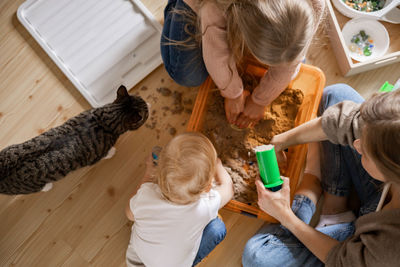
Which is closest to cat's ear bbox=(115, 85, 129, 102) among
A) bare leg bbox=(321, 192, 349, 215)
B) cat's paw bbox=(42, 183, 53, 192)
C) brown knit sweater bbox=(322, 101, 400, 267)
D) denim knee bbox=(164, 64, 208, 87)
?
denim knee bbox=(164, 64, 208, 87)

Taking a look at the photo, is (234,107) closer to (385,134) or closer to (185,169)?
(185,169)

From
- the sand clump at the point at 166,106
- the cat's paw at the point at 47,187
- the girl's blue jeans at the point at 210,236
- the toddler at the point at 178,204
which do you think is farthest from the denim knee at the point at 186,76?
the cat's paw at the point at 47,187

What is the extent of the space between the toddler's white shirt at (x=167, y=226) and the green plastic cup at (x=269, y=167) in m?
0.14

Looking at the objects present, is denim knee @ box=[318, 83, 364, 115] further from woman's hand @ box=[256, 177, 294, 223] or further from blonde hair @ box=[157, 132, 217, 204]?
blonde hair @ box=[157, 132, 217, 204]

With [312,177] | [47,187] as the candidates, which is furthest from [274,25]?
[47,187]

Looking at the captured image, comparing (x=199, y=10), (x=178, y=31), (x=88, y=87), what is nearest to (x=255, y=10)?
(x=199, y=10)

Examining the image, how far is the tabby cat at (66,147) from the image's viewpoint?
0.83 meters

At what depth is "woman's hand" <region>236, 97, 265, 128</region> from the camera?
954 millimetres

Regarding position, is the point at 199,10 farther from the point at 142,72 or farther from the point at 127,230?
the point at 127,230

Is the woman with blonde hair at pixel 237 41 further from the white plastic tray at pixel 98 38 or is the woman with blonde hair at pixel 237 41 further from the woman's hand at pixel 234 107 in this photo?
the white plastic tray at pixel 98 38

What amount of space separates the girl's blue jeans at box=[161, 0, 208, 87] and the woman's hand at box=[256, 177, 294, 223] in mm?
382

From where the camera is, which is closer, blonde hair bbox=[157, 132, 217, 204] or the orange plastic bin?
blonde hair bbox=[157, 132, 217, 204]

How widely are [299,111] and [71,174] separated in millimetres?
800

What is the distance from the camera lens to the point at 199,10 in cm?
72
